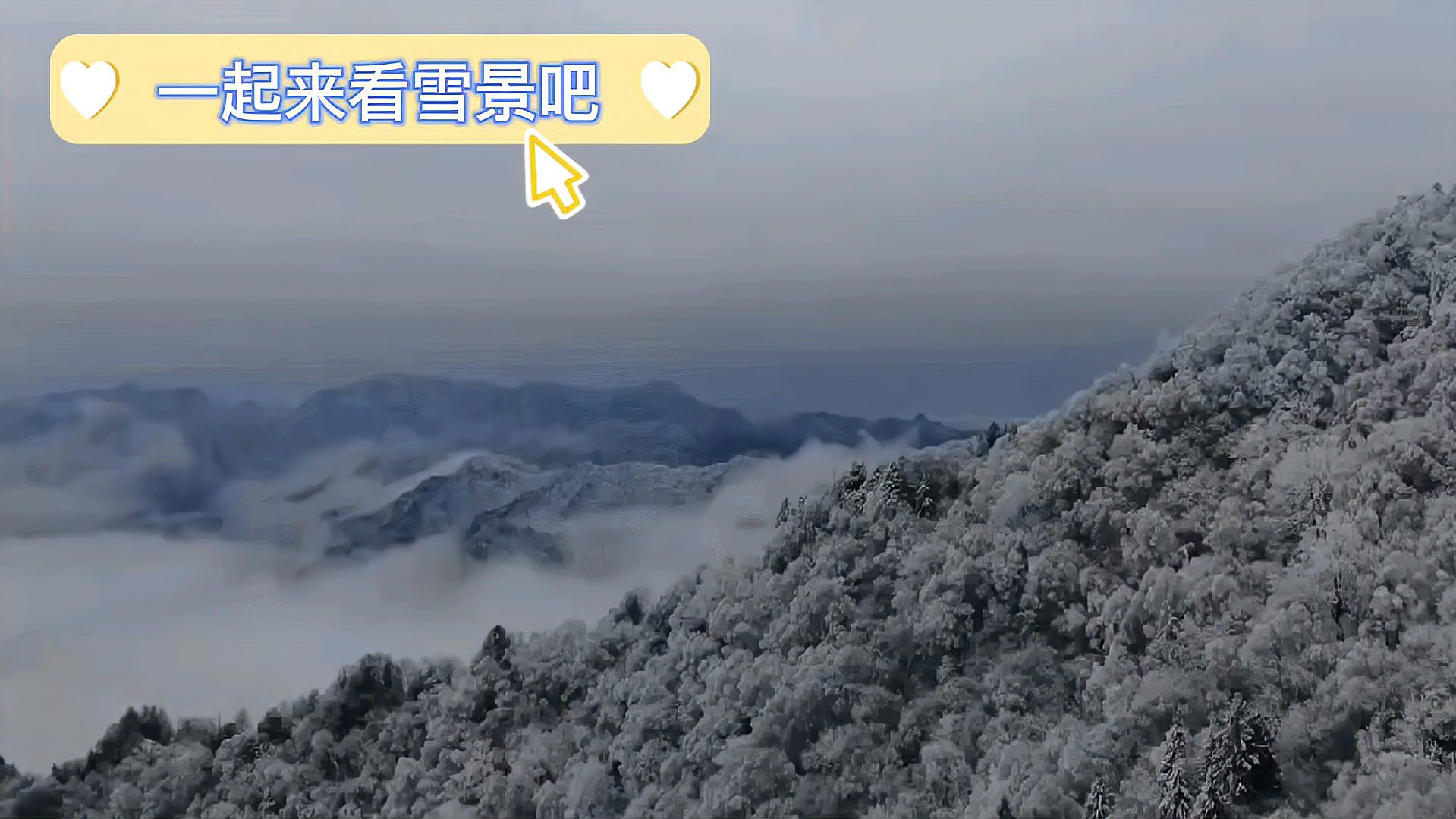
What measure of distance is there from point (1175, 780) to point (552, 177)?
5.44 ft

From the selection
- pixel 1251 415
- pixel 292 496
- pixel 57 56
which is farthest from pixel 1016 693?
pixel 57 56

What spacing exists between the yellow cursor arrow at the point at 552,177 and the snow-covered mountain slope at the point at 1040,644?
791 mm

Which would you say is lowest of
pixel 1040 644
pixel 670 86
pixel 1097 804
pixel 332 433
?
pixel 1097 804

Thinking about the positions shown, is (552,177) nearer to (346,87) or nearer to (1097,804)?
(346,87)

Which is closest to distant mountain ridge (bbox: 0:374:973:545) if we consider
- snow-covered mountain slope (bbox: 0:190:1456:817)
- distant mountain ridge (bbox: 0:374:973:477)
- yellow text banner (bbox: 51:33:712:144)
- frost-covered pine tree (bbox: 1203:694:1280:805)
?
distant mountain ridge (bbox: 0:374:973:477)

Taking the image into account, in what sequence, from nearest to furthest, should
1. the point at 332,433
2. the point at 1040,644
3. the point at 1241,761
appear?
1. the point at 1241,761
2. the point at 1040,644
3. the point at 332,433

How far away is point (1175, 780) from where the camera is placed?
2.01m

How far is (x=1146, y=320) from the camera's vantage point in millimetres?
2355

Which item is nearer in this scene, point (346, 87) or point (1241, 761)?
point (1241, 761)

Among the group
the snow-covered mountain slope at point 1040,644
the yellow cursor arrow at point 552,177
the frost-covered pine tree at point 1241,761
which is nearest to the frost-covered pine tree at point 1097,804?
the snow-covered mountain slope at point 1040,644

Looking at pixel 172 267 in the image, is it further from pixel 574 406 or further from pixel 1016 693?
pixel 1016 693

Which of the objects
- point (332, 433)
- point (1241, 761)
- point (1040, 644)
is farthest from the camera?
point (332, 433)

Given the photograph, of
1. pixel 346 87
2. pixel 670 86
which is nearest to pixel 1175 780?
pixel 670 86

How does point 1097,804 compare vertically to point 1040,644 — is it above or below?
below
